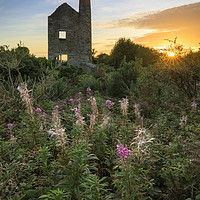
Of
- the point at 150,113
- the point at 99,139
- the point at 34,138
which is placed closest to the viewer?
the point at 99,139

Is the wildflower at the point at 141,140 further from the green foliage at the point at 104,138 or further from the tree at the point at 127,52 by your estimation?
the tree at the point at 127,52

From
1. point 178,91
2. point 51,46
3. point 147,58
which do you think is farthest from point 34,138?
point 147,58

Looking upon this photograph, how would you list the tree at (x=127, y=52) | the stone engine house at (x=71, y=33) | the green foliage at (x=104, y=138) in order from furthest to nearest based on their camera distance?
1. the tree at (x=127, y=52)
2. the stone engine house at (x=71, y=33)
3. the green foliage at (x=104, y=138)

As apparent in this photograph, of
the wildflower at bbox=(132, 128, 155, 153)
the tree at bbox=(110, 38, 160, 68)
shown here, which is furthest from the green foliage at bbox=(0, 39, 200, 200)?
the tree at bbox=(110, 38, 160, 68)

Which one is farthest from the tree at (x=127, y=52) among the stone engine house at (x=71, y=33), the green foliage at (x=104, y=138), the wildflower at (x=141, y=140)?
the wildflower at (x=141, y=140)

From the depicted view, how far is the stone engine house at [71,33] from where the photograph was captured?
23.2 m

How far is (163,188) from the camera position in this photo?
9.04ft

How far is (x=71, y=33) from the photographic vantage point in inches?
941

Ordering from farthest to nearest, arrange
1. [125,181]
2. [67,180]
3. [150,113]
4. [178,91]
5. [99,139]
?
[178,91], [150,113], [99,139], [67,180], [125,181]

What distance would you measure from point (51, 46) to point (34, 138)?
70.7 ft

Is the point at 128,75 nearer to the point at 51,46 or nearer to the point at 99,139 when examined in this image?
the point at 99,139


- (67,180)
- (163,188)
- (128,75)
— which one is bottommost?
(163,188)

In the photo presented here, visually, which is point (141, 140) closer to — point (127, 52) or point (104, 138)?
point (104, 138)

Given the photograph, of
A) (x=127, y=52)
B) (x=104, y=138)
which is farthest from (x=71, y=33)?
(x=104, y=138)
